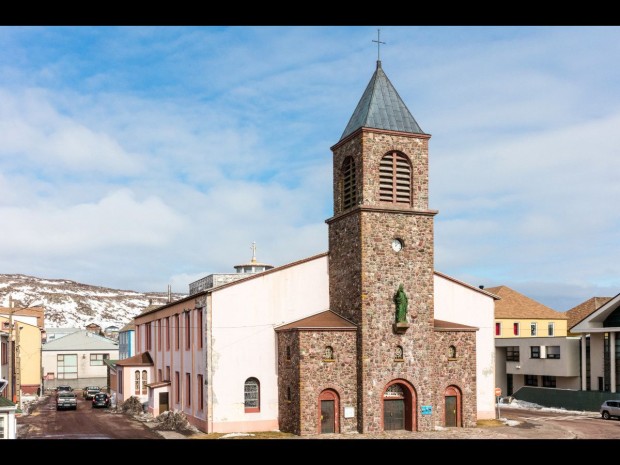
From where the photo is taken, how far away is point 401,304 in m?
36.4

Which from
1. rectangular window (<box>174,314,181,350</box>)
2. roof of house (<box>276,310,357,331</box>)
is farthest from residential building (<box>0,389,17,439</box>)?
rectangular window (<box>174,314,181,350</box>)

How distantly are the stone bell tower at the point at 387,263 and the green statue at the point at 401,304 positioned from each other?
0.19ft

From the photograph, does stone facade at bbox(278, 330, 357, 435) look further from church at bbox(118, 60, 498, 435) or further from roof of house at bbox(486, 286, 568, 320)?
roof of house at bbox(486, 286, 568, 320)

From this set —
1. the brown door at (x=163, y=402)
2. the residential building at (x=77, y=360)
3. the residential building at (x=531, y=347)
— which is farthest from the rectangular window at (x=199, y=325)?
the residential building at (x=77, y=360)

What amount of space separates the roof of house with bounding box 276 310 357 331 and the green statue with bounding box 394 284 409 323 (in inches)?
93.3

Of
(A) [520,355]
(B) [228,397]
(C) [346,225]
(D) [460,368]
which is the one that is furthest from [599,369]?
(B) [228,397]

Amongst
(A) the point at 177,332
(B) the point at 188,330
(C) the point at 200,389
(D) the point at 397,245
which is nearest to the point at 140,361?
(A) the point at 177,332

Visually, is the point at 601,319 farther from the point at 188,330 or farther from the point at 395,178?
the point at 188,330

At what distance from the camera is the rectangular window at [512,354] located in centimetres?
6193

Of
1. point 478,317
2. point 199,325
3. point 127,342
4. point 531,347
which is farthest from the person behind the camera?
point 127,342

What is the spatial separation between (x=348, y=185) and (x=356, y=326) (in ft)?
25.9
